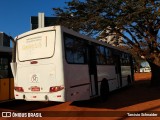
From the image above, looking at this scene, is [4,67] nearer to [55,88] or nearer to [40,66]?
[40,66]

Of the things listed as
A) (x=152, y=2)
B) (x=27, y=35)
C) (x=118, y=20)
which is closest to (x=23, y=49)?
(x=27, y=35)

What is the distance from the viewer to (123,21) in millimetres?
17828

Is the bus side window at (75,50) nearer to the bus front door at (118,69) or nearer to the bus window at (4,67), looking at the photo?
the bus window at (4,67)

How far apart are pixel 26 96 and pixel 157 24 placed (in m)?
13.3

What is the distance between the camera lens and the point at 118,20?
59.5 ft

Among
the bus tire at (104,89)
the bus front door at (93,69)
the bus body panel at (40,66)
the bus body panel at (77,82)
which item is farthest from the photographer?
the bus tire at (104,89)

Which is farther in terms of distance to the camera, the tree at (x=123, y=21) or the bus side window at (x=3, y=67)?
the tree at (x=123, y=21)

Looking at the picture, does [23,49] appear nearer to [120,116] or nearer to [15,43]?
[15,43]

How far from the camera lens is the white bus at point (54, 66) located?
9.77 metres

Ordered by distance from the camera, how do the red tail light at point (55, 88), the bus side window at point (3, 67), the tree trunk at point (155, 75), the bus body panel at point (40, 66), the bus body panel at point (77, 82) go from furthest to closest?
1. the tree trunk at point (155, 75)
2. the bus side window at point (3, 67)
3. the bus body panel at point (77, 82)
4. the bus body panel at point (40, 66)
5. the red tail light at point (55, 88)

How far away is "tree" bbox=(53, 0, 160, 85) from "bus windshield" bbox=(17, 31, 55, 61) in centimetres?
859

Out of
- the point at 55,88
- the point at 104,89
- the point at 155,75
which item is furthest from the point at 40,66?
the point at 155,75

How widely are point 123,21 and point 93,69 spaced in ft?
21.2

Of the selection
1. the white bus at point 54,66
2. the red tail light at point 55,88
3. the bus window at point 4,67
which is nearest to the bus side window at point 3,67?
the bus window at point 4,67
